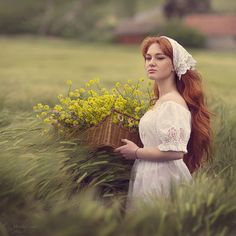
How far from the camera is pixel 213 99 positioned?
7.32 meters

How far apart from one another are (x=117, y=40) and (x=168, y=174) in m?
30.4

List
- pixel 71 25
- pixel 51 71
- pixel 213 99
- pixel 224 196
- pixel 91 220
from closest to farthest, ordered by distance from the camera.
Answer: pixel 91 220
pixel 224 196
pixel 213 99
pixel 51 71
pixel 71 25

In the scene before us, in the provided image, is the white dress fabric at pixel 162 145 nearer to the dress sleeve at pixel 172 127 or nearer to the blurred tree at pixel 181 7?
the dress sleeve at pixel 172 127

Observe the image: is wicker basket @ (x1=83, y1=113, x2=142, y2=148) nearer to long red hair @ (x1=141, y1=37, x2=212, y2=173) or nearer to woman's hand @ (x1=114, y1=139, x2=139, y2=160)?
woman's hand @ (x1=114, y1=139, x2=139, y2=160)

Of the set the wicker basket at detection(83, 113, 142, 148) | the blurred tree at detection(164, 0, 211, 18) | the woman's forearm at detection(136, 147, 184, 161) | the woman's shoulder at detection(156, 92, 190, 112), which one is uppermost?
the blurred tree at detection(164, 0, 211, 18)

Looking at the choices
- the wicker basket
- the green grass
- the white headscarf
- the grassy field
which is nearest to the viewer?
the grassy field

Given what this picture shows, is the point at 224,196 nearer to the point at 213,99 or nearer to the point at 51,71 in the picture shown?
the point at 213,99

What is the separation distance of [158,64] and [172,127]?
519 millimetres

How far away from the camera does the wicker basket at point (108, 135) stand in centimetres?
454

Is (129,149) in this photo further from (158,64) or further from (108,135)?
(158,64)

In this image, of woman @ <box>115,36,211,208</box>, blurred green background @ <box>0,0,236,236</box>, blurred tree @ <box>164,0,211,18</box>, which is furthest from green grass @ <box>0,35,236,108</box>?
blurred tree @ <box>164,0,211,18</box>

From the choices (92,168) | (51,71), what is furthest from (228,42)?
(92,168)

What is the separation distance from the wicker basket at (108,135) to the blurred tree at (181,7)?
33852mm

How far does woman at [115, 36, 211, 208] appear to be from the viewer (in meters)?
Result: 4.16
